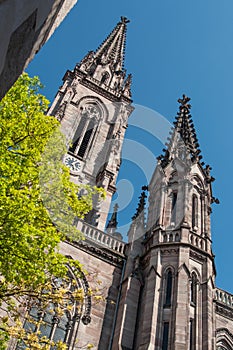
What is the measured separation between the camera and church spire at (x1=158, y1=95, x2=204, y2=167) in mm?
21270

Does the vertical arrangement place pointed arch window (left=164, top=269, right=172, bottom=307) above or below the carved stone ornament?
below

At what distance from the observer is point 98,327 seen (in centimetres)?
1413

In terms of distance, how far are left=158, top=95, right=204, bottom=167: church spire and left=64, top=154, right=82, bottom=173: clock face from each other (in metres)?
7.76

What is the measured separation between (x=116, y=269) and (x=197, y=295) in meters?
3.90

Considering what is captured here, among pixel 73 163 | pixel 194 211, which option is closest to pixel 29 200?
pixel 194 211

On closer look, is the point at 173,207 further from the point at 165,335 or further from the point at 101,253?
the point at 165,335

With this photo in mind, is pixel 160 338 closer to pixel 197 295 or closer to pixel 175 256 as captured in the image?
pixel 197 295

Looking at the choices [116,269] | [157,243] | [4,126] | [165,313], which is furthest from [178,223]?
[4,126]

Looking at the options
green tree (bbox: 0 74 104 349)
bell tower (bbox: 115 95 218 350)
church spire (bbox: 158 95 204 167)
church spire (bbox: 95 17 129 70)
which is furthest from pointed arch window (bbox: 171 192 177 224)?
church spire (bbox: 95 17 129 70)

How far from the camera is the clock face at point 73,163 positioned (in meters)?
27.6

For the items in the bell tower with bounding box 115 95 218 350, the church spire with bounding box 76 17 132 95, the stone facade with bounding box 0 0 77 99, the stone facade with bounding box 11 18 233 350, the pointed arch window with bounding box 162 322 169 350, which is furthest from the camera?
the church spire with bounding box 76 17 132 95

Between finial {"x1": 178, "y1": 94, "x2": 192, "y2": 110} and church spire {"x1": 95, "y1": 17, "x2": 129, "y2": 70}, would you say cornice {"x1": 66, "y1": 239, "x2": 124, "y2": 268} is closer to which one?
finial {"x1": 178, "y1": 94, "x2": 192, "y2": 110}

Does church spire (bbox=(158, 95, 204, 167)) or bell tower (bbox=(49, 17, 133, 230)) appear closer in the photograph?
church spire (bbox=(158, 95, 204, 167))

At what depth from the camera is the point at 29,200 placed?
27.3 feet
